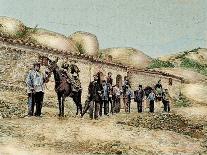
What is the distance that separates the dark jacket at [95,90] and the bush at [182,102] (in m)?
19.0

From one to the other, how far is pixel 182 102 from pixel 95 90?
811 inches

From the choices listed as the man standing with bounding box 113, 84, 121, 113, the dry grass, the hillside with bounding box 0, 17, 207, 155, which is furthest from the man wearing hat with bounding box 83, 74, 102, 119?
the dry grass

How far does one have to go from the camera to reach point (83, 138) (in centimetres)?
1496

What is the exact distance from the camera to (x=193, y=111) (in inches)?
912

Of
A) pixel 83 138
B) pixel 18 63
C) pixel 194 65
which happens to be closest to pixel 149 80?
pixel 194 65

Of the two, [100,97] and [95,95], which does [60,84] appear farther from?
[100,97]

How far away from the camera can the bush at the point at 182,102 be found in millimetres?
37469

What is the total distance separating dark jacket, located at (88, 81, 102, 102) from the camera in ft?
63.3

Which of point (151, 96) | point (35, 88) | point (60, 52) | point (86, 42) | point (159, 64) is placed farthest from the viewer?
point (159, 64)

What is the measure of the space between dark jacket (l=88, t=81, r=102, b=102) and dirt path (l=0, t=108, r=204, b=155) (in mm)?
1807

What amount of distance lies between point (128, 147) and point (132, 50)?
131ft

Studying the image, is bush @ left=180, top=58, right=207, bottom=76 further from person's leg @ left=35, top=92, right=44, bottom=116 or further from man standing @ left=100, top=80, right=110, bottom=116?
person's leg @ left=35, top=92, right=44, bottom=116

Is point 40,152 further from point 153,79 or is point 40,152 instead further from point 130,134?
point 153,79

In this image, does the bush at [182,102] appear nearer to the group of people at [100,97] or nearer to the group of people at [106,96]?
the group of people at [106,96]
